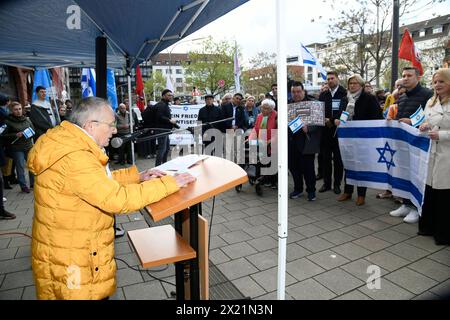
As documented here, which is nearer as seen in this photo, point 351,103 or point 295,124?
point 295,124

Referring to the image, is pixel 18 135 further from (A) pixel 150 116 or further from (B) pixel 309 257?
(B) pixel 309 257

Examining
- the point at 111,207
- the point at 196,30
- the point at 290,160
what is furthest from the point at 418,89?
the point at 111,207

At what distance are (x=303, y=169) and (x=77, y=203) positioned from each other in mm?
4456

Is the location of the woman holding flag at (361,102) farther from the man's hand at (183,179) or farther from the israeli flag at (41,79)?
the israeli flag at (41,79)

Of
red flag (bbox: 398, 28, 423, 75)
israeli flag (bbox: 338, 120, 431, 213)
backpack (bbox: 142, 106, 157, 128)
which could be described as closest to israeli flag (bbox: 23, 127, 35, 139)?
backpack (bbox: 142, 106, 157, 128)

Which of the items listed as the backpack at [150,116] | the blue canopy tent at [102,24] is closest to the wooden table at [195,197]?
the blue canopy tent at [102,24]

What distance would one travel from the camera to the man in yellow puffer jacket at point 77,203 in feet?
5.16

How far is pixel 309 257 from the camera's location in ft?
11.5

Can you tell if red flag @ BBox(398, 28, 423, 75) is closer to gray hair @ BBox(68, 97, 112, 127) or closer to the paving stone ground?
the paving stone ground

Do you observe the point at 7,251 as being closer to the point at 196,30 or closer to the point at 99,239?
the point at 99,239

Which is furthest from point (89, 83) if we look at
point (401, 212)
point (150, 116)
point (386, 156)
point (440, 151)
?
point (440, 151)

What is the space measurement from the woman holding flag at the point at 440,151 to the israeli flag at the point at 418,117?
10 cm

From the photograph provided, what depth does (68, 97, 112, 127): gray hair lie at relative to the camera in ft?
5.77

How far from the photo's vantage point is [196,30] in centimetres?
514
